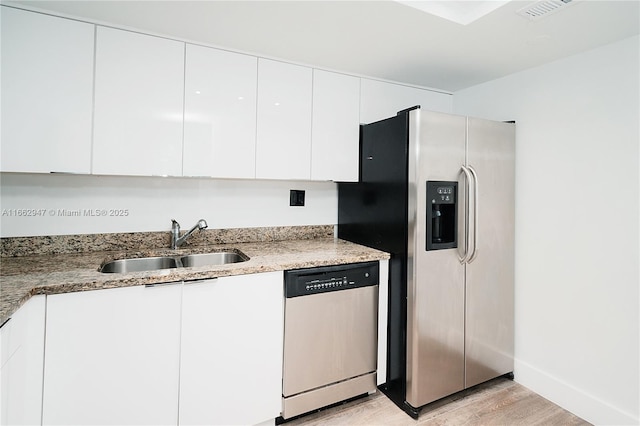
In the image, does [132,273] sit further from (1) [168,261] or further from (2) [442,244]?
(2) [442,244]

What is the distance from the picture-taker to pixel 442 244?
6.80ft

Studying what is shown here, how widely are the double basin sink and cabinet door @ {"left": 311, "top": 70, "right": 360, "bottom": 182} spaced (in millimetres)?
798

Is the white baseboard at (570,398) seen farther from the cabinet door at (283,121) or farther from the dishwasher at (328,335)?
the cabinet door at (283,121)

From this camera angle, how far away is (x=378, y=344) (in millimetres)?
2160

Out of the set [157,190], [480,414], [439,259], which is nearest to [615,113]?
[439,259]

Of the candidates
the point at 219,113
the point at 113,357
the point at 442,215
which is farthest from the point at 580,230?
the point at 113,357

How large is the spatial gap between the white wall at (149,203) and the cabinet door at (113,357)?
76 cm

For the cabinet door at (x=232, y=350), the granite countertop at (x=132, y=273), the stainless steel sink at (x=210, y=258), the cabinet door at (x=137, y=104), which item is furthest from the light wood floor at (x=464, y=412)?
the cabinet door at (x=137, y=104)

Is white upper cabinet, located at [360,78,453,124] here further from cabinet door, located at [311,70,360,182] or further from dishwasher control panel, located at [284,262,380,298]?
dishwasher control panel, located at [284,262,380,298]

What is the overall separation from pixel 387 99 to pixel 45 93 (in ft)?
6.95

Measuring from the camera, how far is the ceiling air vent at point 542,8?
4.99ft

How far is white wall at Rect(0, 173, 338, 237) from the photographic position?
1.91 metres

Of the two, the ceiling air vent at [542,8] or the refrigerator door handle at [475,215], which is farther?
the refrigerator door handle at [475,215]

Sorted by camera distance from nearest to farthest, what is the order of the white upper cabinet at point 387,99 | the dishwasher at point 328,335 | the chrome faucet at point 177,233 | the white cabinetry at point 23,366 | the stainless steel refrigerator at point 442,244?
the white cabinetry at point 23,366 < the dishwasher at point 328,335 < the stainless steel refrigerator at point 442,244 < the chrome faucet at point 177,233 < the white upper cabinet at point 387,99
